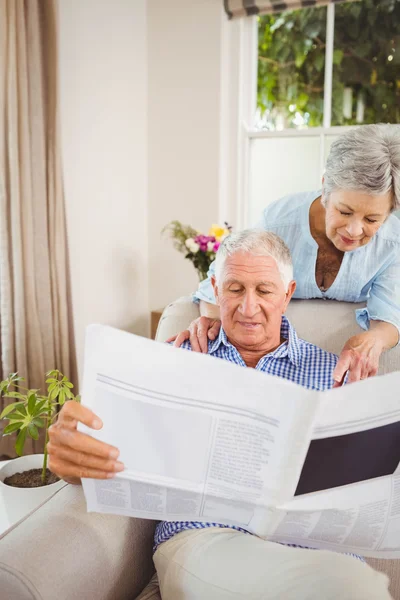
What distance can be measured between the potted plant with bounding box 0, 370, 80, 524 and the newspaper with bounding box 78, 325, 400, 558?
1.33 feet

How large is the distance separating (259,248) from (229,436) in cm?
54

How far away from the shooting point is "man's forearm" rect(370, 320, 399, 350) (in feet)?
4.56

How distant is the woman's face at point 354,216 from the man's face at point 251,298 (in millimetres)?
202

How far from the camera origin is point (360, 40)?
9.25 feet

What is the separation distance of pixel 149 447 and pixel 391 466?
44 centimetres

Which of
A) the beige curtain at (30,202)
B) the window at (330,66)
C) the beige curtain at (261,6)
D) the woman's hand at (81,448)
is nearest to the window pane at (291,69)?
the window at (330,66)

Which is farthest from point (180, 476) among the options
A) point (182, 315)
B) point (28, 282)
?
point (28, 282)

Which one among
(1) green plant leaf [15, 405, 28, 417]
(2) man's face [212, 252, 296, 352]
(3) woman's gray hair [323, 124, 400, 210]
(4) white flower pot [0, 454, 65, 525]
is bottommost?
(4) white flower pot [0, 454, 65, 525]

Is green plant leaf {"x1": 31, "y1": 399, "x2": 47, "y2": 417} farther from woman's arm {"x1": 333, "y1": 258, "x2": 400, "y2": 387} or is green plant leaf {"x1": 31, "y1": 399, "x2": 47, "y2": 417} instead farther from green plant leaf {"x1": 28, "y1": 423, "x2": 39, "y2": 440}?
woman's arm {"x1": 333, "y1": 258, "x2": 400, "y2": 387}

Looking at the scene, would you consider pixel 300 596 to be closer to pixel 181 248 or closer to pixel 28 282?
pixel 28 282

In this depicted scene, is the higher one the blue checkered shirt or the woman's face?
the woman's face

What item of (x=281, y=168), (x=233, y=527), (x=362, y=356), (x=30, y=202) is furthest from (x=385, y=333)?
(x=281, y=168)

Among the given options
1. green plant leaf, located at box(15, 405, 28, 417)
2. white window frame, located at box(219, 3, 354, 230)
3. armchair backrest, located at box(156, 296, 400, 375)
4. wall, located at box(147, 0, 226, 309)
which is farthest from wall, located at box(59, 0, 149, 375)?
green plant leaf, located at box(15, 405, 28, 417)

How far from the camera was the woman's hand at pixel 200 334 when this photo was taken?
1419 millimetres
